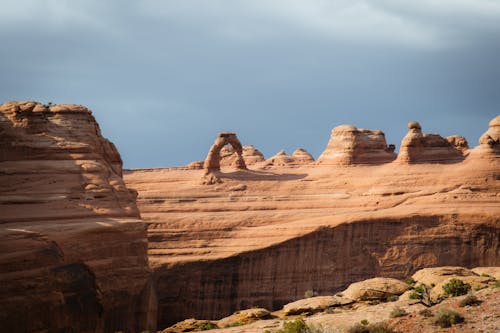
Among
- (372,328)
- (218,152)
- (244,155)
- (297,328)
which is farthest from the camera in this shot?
(244,155)

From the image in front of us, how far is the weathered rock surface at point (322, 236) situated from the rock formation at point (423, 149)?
63 cm

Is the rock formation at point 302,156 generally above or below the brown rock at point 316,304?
above

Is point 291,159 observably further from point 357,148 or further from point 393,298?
point 393,298

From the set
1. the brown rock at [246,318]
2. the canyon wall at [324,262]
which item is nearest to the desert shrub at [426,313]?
the brown rock at [246,318]

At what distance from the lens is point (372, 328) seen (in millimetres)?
32281

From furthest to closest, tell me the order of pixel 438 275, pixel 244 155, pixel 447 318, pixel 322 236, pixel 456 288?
pixel 244 155 < pixel 322 236 < pixel 438 275 < pixel 456 288 < pixel 447 318

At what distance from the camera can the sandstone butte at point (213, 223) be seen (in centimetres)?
4306

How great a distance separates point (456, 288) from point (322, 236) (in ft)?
75.6

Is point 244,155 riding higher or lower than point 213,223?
higher

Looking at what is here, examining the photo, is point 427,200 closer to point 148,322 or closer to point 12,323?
point 148,322

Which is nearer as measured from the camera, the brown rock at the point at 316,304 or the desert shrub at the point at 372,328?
the desert shrub at the point at 372,328

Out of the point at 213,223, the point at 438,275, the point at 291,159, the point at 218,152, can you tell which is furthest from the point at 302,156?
the point at 438,275

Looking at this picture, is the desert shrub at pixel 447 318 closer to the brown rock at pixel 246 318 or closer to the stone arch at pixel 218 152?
the brown rock at pixel 246 318

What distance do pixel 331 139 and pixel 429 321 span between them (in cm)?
4040
